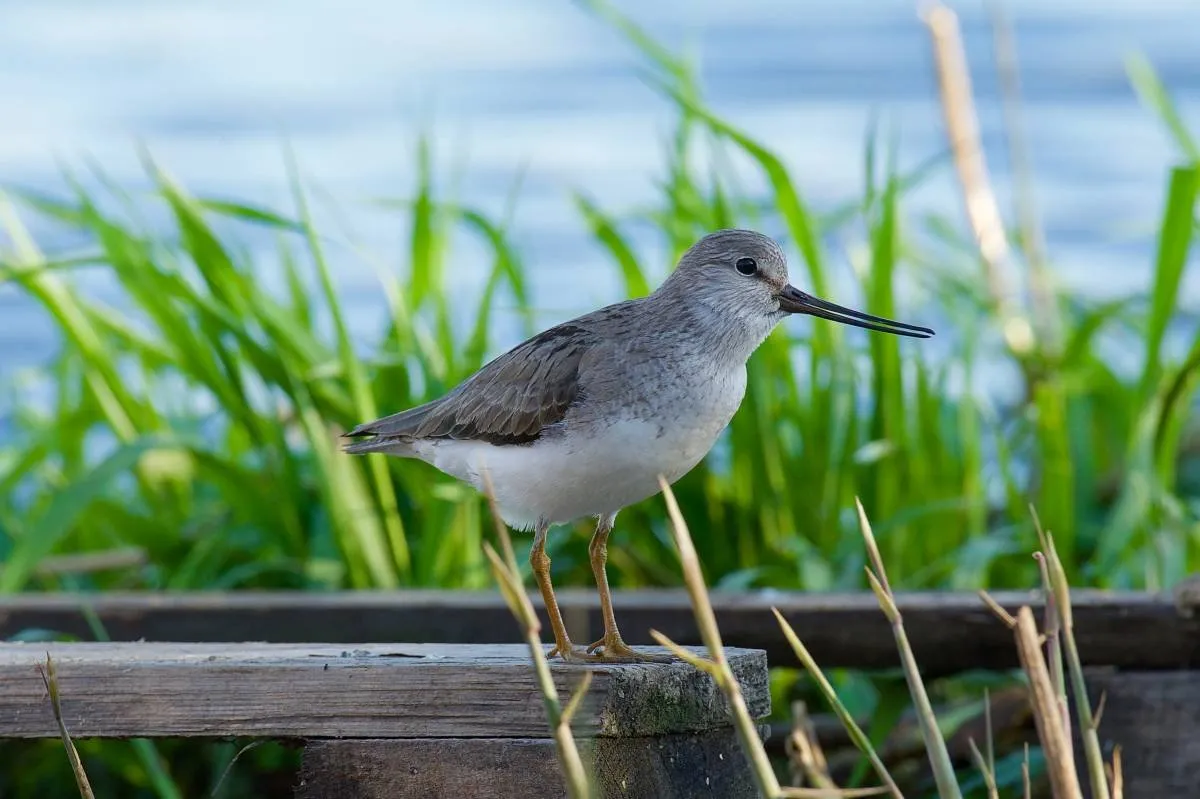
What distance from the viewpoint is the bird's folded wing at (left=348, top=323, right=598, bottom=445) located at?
3025 millimetres

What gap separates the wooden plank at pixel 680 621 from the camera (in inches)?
133

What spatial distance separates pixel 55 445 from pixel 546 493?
2.53 metres

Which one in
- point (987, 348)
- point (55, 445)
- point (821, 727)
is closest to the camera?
point (821, 727)

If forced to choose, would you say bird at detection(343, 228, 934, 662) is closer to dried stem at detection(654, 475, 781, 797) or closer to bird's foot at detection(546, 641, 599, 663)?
bird's foot at detection(546, 641, 599, 663)

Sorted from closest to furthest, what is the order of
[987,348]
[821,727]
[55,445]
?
[821,727] < [55,445] < [987,348]

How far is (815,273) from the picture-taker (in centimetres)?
443

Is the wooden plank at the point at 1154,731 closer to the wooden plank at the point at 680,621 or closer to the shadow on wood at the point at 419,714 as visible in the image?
the wooden plank at the point at 680,621

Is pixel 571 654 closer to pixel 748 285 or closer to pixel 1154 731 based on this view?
pixel 748 285

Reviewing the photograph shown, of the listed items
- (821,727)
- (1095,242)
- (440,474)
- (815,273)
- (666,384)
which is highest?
(666,384)

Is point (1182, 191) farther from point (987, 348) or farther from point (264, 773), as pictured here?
point (264, 773)

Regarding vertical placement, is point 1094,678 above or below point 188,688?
below

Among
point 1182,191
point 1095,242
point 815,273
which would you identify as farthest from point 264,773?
point 1095,242

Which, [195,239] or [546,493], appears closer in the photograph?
[546,493]

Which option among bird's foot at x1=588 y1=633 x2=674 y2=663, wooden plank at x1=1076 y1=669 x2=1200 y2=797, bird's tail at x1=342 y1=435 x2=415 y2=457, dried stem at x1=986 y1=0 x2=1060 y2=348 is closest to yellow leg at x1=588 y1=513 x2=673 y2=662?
bird's foot at x1=588 y1=633 x2=674 y2=663
